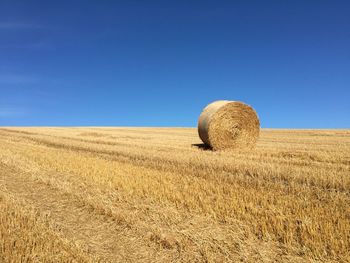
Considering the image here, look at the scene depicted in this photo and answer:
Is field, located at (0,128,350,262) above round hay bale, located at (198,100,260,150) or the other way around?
the other way around

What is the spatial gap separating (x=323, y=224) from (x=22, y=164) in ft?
32.1

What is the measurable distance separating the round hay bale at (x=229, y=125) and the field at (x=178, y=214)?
583cm

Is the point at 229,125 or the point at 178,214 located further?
the point at 229,125

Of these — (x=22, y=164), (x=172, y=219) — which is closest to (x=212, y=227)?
(x=172, y=219)

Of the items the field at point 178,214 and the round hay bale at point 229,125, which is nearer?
the field at point 178,214

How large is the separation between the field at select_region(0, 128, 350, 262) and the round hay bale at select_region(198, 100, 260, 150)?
583 cm

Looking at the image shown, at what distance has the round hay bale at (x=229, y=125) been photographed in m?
16.5

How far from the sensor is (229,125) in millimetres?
16797

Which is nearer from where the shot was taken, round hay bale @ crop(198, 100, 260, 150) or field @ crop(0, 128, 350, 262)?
field @ crop(0, 128, 350, 262)

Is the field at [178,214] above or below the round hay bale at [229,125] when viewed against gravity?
below

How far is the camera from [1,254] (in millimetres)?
4574

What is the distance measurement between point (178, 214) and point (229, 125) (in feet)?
36.0

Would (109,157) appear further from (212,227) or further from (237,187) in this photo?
(212,227)

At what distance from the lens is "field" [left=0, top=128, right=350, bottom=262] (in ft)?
15.7
